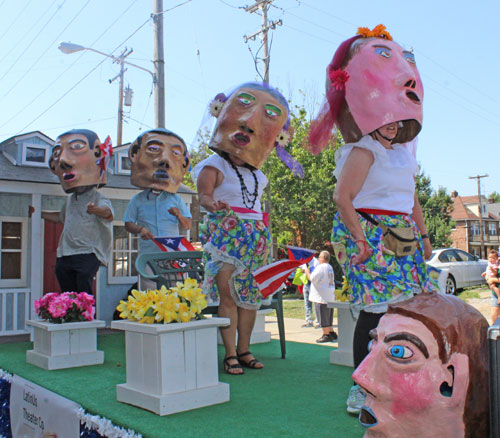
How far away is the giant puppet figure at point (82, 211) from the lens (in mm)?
4422

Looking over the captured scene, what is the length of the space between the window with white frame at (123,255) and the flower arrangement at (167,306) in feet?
14.0

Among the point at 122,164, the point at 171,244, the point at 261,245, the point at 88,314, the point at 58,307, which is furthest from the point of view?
the point at 122,164

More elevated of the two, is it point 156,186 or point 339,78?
point 339,78

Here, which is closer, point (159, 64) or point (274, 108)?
point (274, 108)

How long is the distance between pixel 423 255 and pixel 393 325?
1.01 meters

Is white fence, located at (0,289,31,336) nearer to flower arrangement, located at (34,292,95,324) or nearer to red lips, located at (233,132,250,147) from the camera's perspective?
flower arrangement, located at (34,292,95,324)

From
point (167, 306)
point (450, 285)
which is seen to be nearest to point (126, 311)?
point (167, 306)

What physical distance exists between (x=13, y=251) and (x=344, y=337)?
4596mm

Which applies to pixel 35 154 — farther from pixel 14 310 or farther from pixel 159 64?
pixel 159 64

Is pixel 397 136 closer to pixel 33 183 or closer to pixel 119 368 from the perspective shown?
pixel 119 368

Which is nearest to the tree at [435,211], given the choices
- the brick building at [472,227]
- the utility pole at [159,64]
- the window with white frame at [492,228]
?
the brick building at [472,227]

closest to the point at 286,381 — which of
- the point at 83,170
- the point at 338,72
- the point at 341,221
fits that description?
the point at 341,221

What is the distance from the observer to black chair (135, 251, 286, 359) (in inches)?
141

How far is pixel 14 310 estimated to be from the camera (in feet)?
18.5
